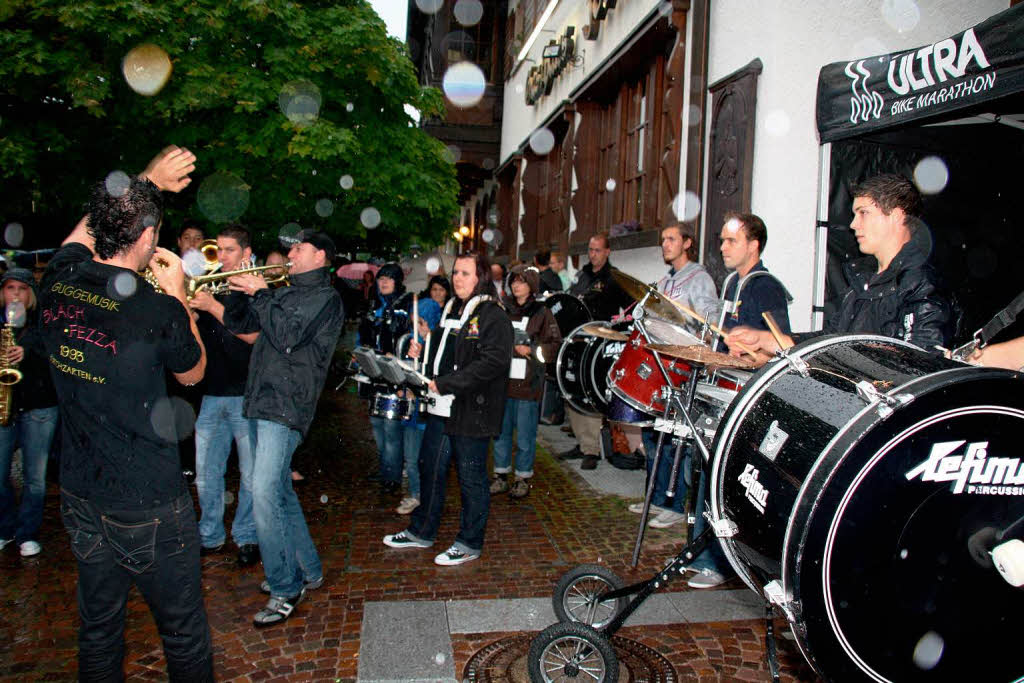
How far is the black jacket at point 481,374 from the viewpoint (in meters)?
4.50

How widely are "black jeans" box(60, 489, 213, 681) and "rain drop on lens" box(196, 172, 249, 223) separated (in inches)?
290

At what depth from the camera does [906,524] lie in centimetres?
217

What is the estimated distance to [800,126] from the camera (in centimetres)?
612

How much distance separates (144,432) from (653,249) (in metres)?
7.42

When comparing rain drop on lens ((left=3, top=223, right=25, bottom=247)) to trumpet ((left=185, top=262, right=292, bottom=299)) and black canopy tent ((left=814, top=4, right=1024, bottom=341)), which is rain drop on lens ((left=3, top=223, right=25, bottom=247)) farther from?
black canopy tent ((left=814, top=4, right=1024, bottom=341))

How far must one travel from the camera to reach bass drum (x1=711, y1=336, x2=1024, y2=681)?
7.00 feet

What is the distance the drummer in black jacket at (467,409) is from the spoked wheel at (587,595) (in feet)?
3.48

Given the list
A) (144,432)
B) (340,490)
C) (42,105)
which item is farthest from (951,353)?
(42,105)

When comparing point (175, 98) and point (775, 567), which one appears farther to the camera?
point (175, 98)

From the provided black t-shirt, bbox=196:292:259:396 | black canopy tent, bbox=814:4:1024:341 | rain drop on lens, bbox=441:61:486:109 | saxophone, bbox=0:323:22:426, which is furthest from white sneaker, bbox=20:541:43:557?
rain drop on lens, bbox=441:61:486:109

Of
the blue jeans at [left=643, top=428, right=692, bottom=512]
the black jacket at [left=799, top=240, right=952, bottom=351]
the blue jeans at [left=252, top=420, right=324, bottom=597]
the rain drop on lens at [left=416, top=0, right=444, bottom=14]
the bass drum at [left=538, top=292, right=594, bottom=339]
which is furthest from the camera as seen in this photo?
the rain drop on lens at [left=416, top=0, right=444, bottom=14]

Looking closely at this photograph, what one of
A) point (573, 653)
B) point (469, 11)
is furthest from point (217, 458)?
point (469, 11)

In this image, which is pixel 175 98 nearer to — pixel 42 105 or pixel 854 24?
pixel 42 105

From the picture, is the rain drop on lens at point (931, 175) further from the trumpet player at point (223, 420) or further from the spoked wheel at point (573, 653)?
the trumpet player at point (223, 420)
